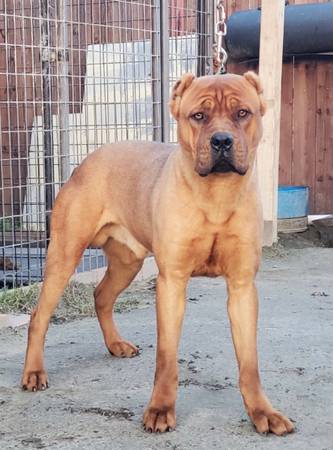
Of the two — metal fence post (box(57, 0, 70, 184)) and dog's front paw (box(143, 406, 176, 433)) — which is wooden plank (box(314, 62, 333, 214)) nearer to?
metal fence post (box(57, 0, 70, 184))

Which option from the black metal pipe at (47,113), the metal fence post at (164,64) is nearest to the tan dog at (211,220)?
the black metal pipe at (47,113)

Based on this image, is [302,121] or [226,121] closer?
[226,121]

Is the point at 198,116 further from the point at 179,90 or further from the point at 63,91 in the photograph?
the point at 63,91

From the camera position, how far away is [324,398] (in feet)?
12.3

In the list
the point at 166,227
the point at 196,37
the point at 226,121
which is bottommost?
the point at 166,227

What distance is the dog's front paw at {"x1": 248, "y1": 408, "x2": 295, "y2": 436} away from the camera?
329 centimetres

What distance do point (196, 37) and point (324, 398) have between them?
455 cm

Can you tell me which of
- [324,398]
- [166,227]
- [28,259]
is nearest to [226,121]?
[166,227]

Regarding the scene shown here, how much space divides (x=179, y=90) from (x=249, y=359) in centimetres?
118

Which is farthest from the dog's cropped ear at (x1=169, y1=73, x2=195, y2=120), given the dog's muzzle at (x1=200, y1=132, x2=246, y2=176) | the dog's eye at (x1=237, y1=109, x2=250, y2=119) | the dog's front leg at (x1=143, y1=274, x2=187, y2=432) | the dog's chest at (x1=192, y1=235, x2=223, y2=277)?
the dog's front leg at (x1=143, y1=274, x2=187, y2=432)

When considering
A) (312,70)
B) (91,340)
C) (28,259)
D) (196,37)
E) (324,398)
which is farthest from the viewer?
(312,70)

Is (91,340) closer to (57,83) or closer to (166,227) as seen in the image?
(166,227)

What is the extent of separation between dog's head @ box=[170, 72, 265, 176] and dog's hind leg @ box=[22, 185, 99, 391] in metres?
0.90

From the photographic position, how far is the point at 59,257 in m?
4.09
